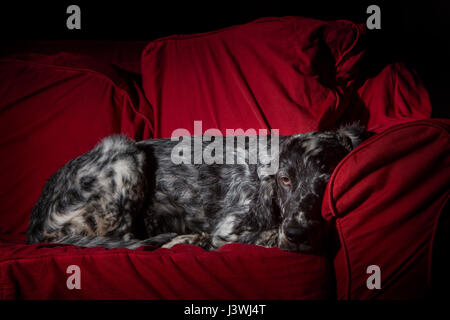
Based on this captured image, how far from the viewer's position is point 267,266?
1.46 meters

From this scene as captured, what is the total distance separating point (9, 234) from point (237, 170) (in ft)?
5.49

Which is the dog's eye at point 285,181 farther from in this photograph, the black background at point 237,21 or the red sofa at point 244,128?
the black background at point 237,21

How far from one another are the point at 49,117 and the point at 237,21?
223cm

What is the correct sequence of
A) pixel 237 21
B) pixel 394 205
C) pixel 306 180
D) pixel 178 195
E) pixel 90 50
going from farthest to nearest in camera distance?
pixel 237 21
pixel 90 50
pixel 178 195
pixel 306 180
pixel 394 205

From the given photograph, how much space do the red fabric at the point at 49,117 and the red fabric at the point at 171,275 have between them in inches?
44.6

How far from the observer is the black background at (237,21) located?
10.9ft

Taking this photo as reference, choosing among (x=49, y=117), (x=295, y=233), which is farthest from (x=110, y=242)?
(x=49, y=117)

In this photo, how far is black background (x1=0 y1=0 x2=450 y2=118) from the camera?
10.9 ft

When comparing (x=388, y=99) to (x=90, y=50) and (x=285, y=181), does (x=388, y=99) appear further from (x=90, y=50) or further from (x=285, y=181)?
(x=90, y=50)

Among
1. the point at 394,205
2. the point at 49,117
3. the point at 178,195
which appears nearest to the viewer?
the point at 394,205

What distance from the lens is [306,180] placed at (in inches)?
70.4

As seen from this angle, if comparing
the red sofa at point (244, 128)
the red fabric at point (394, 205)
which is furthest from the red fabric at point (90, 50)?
the red fabric at point (394, 205)

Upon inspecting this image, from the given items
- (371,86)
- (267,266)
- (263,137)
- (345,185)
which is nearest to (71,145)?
(263,137)

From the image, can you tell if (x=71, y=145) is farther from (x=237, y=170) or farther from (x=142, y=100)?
(x=237, y=170)
